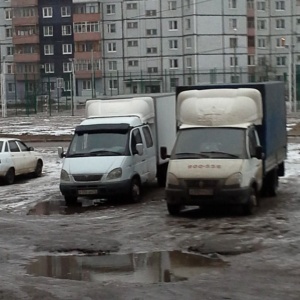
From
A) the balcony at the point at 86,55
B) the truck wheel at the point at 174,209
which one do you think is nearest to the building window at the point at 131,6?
the balcony at the point at 86,55

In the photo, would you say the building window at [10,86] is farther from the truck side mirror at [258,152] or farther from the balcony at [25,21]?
the truck side mirror at [258,152]

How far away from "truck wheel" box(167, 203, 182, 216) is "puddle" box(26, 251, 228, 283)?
3530 millimetres

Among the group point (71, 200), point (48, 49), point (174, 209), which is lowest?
point (71, 200)

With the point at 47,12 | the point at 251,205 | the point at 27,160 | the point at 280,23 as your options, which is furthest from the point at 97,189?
the point at 280,23

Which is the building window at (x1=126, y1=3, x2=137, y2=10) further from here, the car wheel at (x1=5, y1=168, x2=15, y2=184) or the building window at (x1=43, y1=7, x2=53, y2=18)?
the car wheel at (x1=5, y1=168, x2=15, y2=184)

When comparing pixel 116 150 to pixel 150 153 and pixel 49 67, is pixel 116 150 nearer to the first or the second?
pixel 150 153

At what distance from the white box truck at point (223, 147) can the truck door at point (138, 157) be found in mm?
1829

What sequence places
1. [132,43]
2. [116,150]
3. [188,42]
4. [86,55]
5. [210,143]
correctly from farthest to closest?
[86,55]
[132,43]
[188,42]
[116,150]
[210,143]

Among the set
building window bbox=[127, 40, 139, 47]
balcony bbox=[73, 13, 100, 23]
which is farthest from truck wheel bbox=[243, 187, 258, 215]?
balcony bbox=[73, 13, 100, 23]

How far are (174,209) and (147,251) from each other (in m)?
3.60

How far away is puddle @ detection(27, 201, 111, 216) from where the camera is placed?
18.3 metres

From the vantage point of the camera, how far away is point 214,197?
15695 mm

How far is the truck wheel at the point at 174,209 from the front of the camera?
16.3 m

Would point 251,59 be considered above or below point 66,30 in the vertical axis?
below
